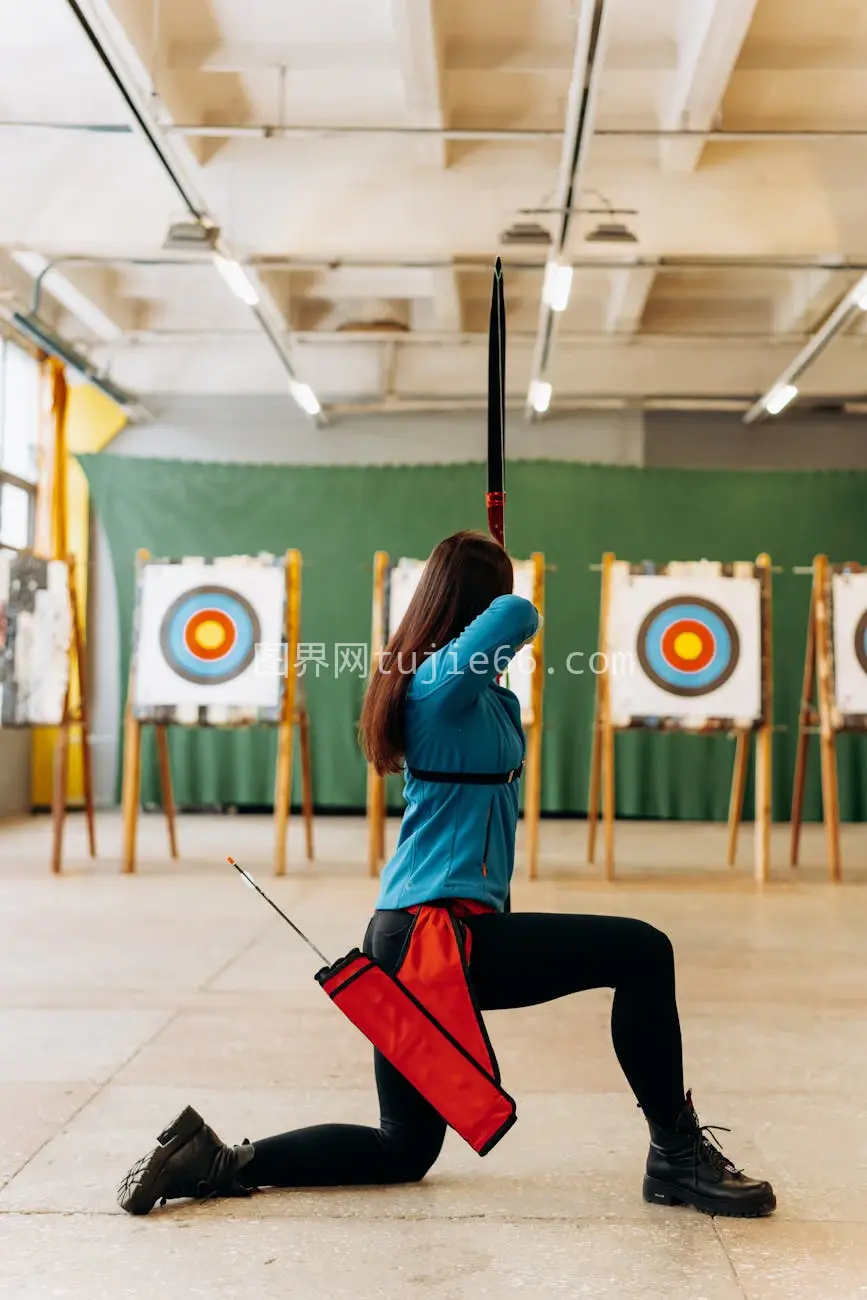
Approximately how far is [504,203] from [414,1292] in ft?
14.3

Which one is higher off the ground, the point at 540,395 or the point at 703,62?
the point at 703,62

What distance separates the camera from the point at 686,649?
4.91 meters

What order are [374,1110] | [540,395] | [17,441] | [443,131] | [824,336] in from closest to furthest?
1. [374,1110]
2. [443,131]
3. [824,336]
4. [540,395]
5. [17,441]

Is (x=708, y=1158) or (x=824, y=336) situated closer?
(x=708, y=1158)

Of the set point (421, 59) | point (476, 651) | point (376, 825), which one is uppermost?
point (421, 59)

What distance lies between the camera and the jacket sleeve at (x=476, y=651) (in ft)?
4.88

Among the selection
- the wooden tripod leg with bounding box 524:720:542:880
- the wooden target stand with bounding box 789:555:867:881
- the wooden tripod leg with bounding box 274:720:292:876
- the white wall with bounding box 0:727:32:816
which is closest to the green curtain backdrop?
the white wall with bounding box 0:727:32:816

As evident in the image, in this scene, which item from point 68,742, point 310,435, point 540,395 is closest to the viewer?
point 68,742

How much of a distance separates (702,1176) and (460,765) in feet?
1.89

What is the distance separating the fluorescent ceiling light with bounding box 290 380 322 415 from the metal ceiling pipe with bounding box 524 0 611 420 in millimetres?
2031

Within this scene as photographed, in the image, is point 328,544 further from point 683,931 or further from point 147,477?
point 683,931

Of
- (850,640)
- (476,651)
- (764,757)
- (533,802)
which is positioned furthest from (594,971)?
(850,640)

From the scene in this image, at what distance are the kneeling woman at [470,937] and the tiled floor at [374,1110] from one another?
1.9 inches

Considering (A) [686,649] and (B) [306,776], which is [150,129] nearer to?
(B) [306,776]
